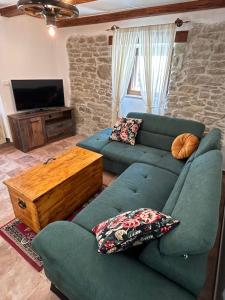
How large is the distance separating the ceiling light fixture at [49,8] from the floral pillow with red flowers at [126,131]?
1.75 m

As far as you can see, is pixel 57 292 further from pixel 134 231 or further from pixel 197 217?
pixel 197 217

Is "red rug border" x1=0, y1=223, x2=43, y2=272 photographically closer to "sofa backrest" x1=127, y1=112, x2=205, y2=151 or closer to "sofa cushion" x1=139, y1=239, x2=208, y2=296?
"sofa cushion" x1=139, y1=239, x2=208, y2=296

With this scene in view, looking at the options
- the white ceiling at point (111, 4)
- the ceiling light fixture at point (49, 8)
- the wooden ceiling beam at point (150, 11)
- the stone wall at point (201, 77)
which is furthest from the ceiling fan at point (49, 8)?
the stone wall at point (201, 77)

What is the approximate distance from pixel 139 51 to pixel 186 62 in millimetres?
829

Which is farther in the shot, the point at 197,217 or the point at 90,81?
the point at 90,81

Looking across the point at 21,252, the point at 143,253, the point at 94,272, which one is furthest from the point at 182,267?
the point at 21,252

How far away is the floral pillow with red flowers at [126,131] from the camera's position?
116 inches

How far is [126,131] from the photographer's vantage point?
Answer: 117 inches

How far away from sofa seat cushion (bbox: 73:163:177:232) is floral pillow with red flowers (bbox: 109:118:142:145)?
2.58ft

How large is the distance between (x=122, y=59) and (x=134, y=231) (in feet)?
10.6

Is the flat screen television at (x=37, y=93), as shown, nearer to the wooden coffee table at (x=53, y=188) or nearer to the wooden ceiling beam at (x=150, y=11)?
the wooden ceiling beam at (x=150, y=11)

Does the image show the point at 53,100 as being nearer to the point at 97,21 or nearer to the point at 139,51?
the point at 97,21

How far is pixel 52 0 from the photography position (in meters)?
1.19

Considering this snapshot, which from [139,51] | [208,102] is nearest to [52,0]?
[139,51]
